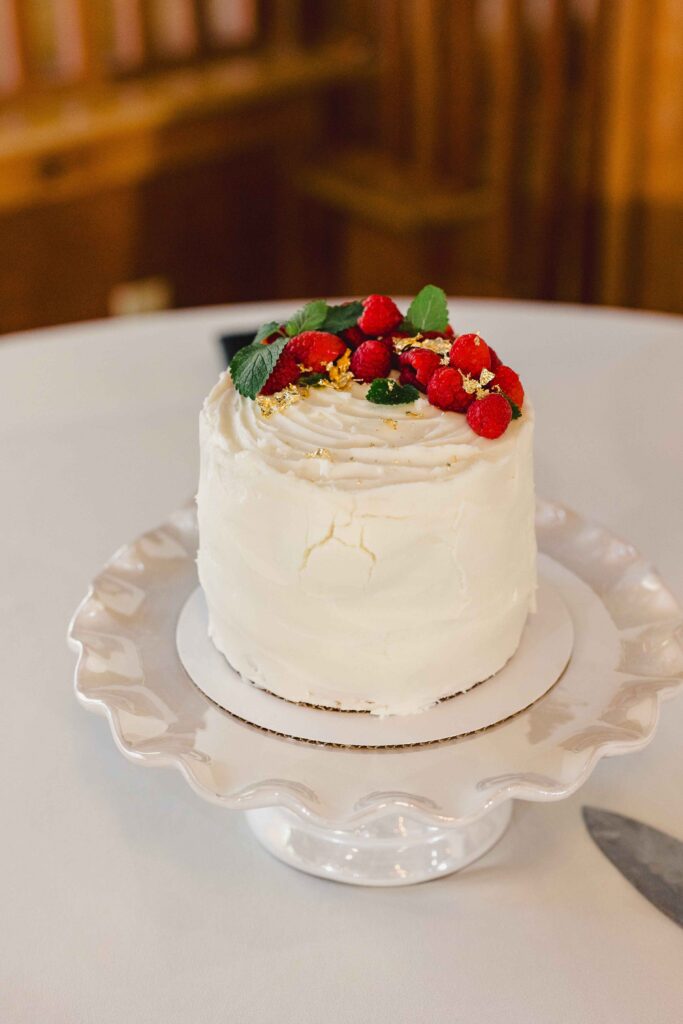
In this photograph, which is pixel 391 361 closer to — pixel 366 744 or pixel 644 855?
pixel 366 744

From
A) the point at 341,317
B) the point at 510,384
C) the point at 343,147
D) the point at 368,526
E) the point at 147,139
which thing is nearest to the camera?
the point at 368,526

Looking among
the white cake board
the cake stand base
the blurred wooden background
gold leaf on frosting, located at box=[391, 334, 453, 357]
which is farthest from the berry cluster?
the blurred wooden background

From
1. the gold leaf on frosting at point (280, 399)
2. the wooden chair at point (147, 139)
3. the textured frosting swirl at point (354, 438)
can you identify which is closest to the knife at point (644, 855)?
the textured frosting swirl at point (354, 438)

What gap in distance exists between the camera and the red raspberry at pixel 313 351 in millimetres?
1023

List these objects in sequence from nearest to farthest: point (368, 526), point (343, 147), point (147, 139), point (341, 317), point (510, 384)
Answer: point (368, 526), point (510, 384), point (341, 317), point (147, 139), point (343, 147)

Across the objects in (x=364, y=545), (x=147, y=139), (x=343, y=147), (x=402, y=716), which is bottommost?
(x=343, y=147)

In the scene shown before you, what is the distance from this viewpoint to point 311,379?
101cm

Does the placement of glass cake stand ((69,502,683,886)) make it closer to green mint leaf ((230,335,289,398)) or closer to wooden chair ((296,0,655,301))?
green mint leaf ((230,335,289,398))

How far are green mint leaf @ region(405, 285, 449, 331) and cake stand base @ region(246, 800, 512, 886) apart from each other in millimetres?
436

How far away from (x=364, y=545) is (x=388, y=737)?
0.15 meters

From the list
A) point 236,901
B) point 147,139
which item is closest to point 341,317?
point 236,901

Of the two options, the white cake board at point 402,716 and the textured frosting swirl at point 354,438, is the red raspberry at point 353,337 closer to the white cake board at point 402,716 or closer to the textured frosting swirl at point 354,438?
the textured frosting swirl at point 354,438

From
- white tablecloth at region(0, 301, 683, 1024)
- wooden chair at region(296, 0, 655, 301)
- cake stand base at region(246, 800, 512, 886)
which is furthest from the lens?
wooden chair at region(296, 0, 655, 301)

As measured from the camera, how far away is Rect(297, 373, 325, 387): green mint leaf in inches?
39.7
